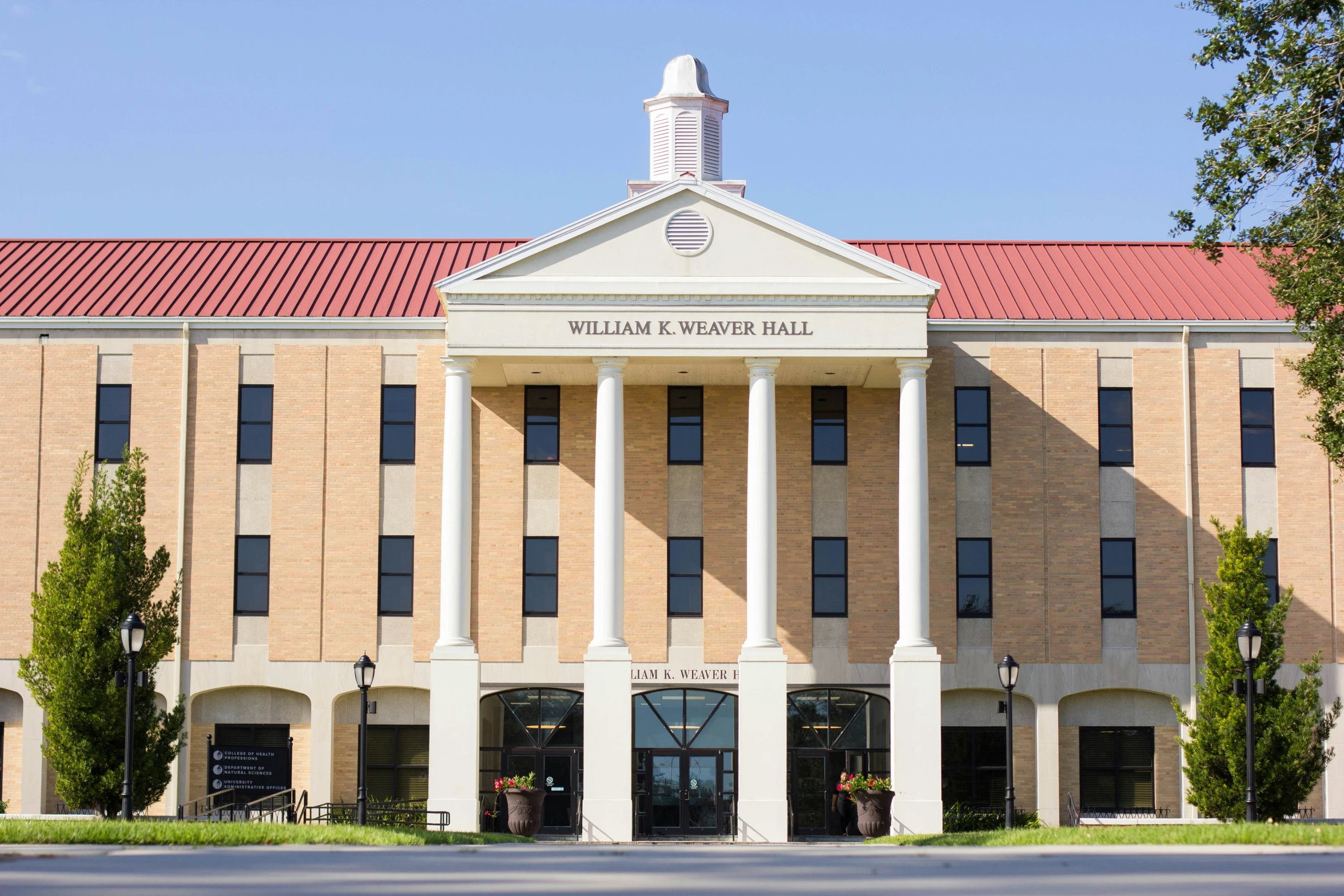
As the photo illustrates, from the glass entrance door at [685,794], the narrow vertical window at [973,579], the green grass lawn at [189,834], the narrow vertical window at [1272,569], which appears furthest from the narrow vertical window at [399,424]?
the narrow vertical window at [1272,569]

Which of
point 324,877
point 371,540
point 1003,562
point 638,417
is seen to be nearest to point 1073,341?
A: point 1003,562

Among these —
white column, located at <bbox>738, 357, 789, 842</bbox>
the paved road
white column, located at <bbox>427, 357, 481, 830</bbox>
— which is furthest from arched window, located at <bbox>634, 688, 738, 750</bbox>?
the paved road

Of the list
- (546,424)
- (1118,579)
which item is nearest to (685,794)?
(546,424)

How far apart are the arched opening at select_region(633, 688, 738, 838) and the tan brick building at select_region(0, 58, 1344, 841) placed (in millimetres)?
65

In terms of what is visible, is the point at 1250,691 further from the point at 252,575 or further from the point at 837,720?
the point at 252,575

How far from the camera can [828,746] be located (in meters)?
36.6

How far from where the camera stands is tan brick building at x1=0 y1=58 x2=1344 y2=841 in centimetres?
3575

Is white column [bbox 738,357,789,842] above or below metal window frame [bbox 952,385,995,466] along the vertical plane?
below

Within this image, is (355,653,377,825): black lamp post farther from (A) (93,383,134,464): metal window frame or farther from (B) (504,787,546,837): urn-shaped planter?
(A) (93,383,134,464): metal window frame

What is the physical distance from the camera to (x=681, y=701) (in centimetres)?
3678

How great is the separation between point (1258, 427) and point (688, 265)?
1452 cm

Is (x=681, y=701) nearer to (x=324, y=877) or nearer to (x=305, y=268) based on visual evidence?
(x=305, y=268)

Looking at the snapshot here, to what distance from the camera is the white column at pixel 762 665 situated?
109ft

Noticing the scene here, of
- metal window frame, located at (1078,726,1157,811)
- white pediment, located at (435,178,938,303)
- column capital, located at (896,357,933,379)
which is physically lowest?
metal window frame, located at (1078,726,1157,811)
